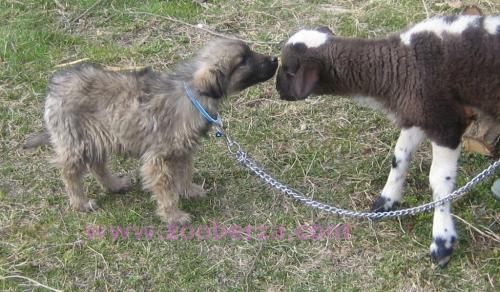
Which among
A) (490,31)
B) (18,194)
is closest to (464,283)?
(490,31)

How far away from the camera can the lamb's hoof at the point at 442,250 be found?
4.38 metres

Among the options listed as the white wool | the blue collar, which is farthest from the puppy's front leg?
the white wool

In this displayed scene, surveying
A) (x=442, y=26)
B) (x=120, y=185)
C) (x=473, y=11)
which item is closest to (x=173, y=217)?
(x=120, y=185)

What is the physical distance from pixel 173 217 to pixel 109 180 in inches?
25.0

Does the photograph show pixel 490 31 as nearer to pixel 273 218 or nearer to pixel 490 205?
pixel 490 205

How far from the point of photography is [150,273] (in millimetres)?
4473

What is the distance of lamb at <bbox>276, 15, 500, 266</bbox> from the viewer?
4422 millimetres

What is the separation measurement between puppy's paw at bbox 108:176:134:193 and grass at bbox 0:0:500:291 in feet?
0.16

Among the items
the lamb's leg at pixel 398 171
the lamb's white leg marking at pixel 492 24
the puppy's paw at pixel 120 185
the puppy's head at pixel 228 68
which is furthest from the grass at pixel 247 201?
the lamb's white leg marking at pixel 492 24

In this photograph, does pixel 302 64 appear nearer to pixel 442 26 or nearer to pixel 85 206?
pixel 442 26

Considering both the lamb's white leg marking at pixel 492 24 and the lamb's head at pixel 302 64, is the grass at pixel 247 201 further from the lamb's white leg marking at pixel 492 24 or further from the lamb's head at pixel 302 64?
the lamb's white leg marking at pixel 492 24

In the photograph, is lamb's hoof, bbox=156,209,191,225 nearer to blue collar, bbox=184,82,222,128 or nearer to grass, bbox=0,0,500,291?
grass, bbox=0,0,500,291

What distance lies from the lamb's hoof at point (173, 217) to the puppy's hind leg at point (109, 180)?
47 centimetres

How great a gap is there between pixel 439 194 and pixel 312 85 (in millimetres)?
1180
